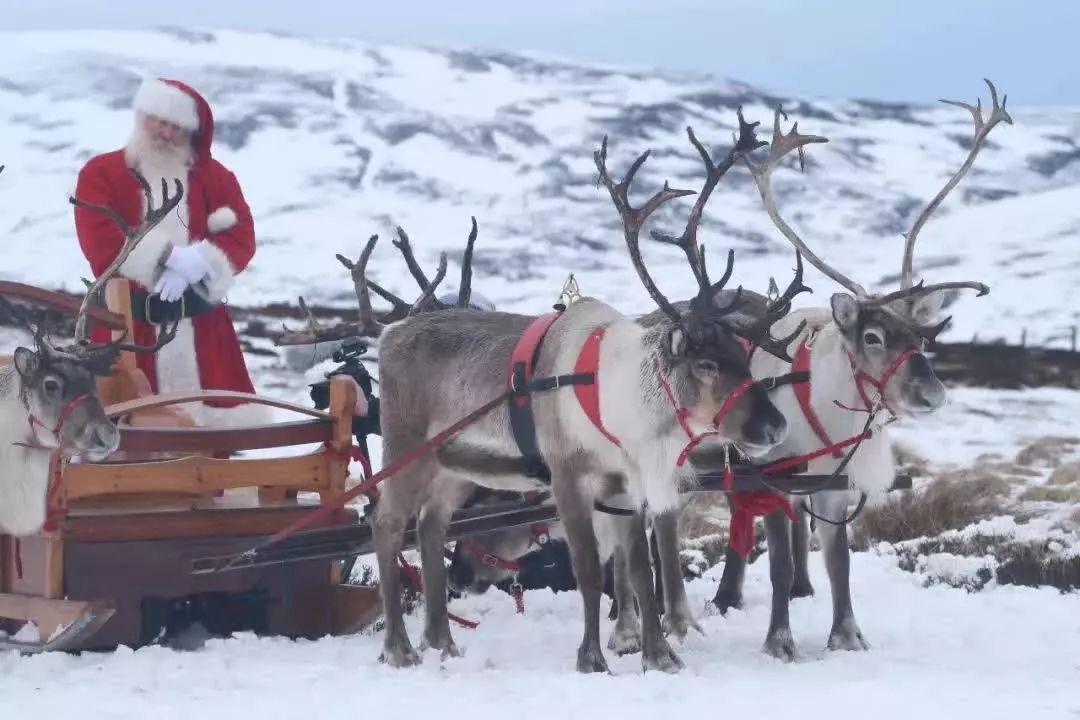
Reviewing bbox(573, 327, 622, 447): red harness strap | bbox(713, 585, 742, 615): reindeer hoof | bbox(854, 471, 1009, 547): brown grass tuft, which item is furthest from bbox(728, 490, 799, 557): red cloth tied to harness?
bbox(854, 471, 1009, 547): brown grass tuft

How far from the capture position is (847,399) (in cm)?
646

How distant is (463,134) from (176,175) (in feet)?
156

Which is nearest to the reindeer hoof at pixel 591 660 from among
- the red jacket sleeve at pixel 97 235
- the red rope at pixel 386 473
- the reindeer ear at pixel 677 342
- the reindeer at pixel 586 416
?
the reindeer at pixel 586 416

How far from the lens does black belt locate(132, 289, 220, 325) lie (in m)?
7.57

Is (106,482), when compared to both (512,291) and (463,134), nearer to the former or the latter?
(512,291)

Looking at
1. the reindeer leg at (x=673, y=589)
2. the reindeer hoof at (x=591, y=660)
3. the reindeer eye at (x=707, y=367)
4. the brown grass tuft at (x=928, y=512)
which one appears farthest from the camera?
the brown grass tuft at (x=928, y=512)

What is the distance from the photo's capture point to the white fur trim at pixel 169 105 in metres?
7.94

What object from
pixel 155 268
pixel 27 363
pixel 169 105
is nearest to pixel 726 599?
pixel 155 268

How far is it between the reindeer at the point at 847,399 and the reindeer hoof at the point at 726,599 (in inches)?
46.4

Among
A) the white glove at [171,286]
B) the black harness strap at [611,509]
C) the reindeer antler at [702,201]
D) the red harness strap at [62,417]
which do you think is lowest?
the black harness strap at [611,509]

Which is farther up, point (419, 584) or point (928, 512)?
point (419, 584)

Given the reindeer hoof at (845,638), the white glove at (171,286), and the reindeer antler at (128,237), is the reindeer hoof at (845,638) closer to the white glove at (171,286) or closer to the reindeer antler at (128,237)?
the reindeer antler at (128,237)

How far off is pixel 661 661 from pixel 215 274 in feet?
10.5

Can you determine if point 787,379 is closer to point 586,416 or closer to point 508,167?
point 586,416
